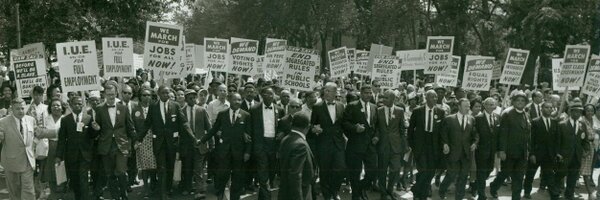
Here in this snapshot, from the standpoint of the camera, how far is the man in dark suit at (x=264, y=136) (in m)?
11.3

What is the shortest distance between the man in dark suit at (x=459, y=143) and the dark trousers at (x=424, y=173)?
11.0 inches

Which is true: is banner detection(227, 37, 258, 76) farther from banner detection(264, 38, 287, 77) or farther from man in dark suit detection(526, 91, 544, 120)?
man in dark suit detection(526, 91, 544, 120)

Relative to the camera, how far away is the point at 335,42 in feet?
188

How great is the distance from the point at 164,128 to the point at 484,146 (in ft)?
16.9

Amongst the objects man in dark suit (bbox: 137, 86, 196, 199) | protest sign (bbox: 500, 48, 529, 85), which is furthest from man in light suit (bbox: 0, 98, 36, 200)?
protest sign (bbox: 500, 48, 529, 85)

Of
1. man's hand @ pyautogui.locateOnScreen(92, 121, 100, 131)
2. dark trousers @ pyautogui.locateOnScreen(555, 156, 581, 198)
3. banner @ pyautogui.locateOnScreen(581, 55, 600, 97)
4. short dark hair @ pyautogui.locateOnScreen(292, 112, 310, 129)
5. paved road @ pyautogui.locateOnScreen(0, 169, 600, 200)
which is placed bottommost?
paved road @ pyautogui.locateOnScreen(0, 169, 600, 200)

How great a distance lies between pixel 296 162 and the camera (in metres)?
8.39

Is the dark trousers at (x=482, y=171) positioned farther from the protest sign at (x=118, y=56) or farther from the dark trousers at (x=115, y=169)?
the protest sign at (x=118, y=56)

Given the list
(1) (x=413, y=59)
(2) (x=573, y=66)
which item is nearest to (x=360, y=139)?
(2) (x=573, y=66)

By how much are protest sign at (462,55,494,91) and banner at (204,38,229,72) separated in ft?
18.0

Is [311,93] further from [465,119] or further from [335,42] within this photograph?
[335,42]

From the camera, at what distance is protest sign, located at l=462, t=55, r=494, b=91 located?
661 inches

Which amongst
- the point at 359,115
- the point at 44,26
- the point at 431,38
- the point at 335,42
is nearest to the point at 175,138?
the point at 359,115

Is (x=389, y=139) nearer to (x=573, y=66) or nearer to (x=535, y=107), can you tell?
(x=535, y=107)
